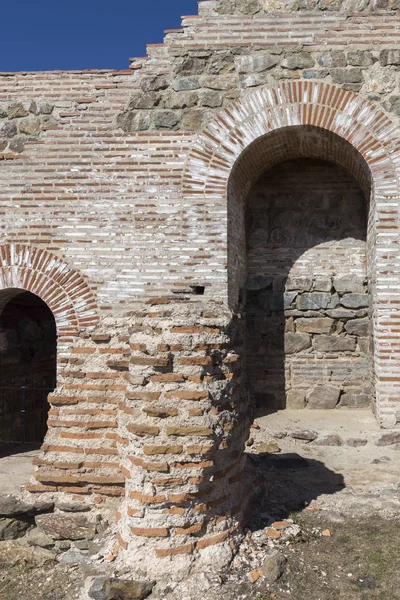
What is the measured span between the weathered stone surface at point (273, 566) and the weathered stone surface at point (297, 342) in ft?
14.4

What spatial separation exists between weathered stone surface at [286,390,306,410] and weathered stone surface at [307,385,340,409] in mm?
89

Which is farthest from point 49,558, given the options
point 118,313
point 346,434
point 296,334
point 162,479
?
point 296,334

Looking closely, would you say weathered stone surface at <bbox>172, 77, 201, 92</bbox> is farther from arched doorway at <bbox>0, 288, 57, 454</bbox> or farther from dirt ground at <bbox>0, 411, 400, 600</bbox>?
dirt ground at <bbox>0, 411, 400, 600</bbox>

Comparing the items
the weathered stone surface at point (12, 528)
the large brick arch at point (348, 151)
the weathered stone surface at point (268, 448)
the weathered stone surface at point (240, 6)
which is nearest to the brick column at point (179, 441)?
the weathered stone surface at point (12, 528)

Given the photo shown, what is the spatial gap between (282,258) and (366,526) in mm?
4471

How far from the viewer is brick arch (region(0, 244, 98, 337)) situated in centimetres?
627

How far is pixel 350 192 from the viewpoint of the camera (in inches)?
293

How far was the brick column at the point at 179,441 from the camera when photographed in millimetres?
3051

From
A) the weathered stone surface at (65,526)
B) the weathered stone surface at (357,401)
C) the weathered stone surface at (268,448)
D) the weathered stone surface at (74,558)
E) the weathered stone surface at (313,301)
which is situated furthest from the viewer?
the weathered stone surface at (313,301)

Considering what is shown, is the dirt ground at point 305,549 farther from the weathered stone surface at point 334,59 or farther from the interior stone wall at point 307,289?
the weathered stone surface at point 334,59

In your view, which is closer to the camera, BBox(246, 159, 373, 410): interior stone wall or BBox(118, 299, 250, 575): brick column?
BBox(118, 299, 250, 575): brick column

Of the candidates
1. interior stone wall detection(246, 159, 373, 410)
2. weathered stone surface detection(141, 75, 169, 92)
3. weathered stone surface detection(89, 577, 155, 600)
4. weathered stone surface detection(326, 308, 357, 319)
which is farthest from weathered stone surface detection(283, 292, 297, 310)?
weathered stone surface detection(89, 577, 155, 600)

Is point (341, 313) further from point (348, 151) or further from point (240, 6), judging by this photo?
point (240, 6)

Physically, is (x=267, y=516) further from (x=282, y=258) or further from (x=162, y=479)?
(x=282, y=258)
